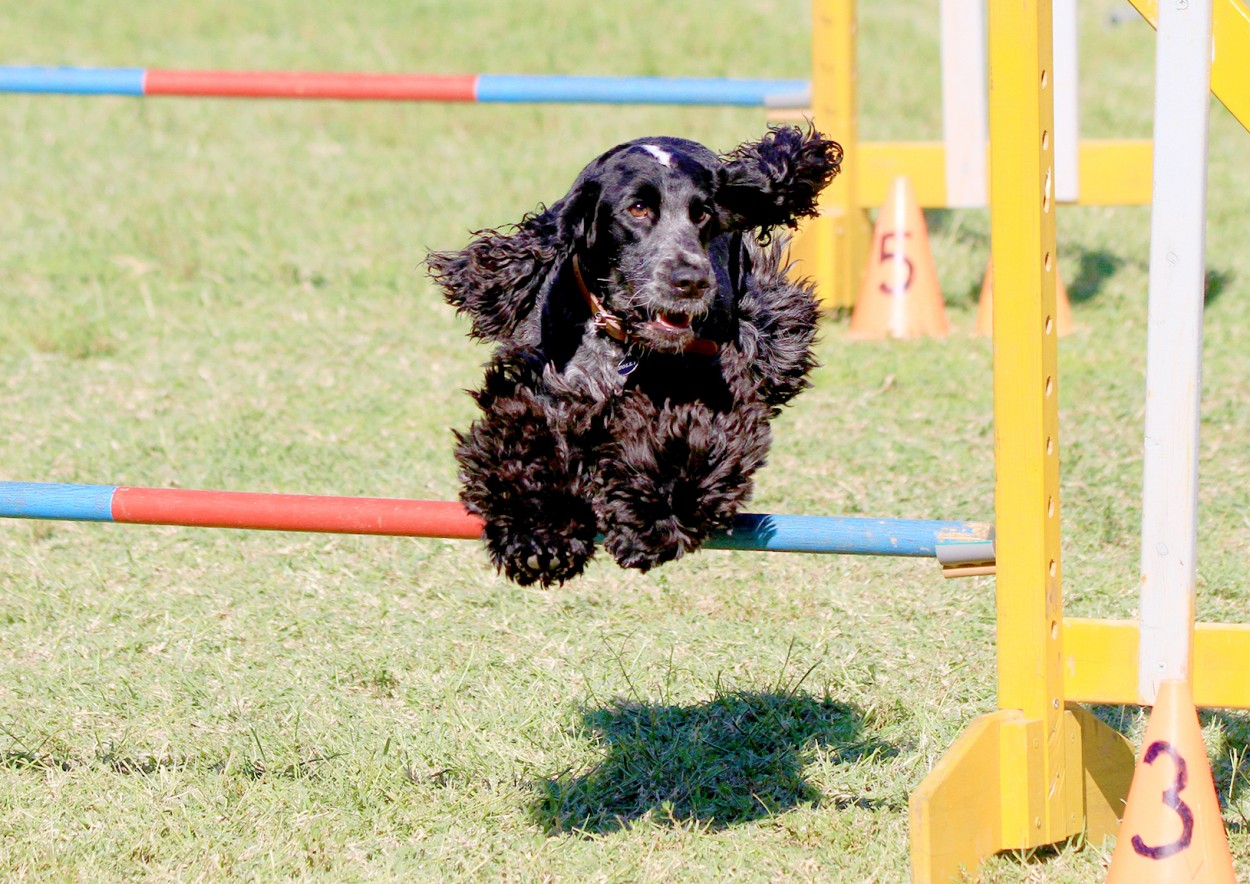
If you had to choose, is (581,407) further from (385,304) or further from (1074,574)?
(385,304)

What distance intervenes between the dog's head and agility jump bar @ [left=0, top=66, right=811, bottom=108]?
3.18 m

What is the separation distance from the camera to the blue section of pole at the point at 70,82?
20.9ft

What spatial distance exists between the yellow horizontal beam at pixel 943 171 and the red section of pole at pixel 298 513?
4.24 metres

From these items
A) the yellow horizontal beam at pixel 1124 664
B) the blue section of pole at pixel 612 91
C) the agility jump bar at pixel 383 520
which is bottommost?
the yellow horizontal beam at pixel 1124 664

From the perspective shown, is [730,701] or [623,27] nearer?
[730,701]

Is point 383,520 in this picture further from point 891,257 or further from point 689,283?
point 891,257

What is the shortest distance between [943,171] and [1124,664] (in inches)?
164

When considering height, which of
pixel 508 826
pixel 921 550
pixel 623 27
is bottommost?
pixel 508 826

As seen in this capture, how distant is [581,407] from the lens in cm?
286

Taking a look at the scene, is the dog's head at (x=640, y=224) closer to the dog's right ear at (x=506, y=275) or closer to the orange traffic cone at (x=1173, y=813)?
the dog's right ear at (x=506, y=275)

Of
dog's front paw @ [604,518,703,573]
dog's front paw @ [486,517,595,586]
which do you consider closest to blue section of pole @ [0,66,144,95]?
dog's front paw @ [486,517,595,586]

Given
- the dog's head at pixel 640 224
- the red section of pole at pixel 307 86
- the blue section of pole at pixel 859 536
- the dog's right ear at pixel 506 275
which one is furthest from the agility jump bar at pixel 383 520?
the red section of pole at pixel 307 86

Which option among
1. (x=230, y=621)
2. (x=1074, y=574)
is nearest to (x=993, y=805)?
(x=1074, y=574)

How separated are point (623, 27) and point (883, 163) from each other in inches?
206
